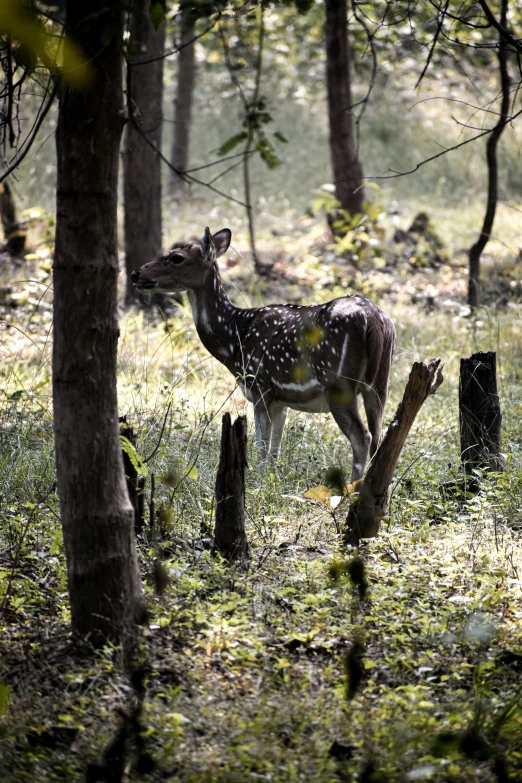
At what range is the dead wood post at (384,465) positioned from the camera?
17.4 feet

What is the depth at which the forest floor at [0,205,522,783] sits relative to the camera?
127 inches

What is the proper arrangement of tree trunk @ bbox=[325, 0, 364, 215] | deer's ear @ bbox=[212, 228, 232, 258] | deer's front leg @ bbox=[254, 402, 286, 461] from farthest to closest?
1. tree trunk @ bbox=[325, 0, 364, 215]
2. deer's ear @ bbox=[212, 228, 232, 258]
3. deer's front leg @ bbox=[254, 402, 286, 461]

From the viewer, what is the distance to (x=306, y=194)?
65.8 feet

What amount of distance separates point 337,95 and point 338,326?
26.1 ft

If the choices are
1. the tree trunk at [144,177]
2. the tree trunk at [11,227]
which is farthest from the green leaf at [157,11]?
the tree trunk at [11,227]

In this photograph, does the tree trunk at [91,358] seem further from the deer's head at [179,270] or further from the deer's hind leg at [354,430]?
the deer's head at [179,270]

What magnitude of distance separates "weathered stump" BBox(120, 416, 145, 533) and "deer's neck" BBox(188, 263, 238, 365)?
2.51m

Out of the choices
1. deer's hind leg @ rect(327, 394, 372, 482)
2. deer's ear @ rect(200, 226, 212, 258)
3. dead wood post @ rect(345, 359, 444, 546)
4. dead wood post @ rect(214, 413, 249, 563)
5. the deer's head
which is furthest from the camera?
the deer's head

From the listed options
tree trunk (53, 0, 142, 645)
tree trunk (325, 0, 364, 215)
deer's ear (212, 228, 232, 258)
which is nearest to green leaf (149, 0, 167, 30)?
tree trunk (53, 0, 142, 645)

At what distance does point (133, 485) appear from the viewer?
503 cm

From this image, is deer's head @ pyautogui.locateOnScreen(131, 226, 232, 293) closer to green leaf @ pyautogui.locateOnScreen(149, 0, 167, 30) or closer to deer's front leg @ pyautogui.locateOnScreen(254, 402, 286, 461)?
deer's front leg @ pyautogui.locateOnScreen(254, 402, 286, 461)

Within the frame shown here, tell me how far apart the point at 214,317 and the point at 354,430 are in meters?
1.68

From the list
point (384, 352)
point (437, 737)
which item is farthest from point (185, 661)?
point (384, 352)

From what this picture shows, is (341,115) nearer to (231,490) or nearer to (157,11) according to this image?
(231,490)
